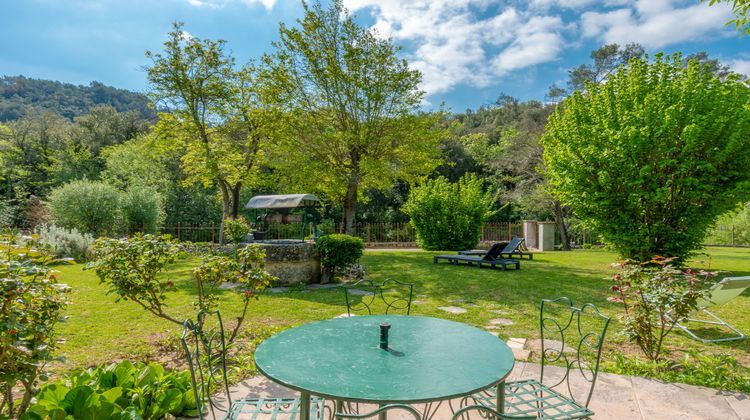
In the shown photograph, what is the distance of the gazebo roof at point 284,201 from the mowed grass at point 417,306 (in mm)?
2517

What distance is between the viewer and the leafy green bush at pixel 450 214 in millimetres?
14625

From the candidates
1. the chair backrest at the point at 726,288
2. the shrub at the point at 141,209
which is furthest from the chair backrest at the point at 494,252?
the shrub at the point at 141,209

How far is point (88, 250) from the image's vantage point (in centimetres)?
1135

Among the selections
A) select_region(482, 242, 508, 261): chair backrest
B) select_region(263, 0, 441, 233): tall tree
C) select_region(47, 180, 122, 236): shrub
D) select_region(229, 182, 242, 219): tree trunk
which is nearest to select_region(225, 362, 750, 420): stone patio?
select_region(482, 242, 508, 261): chair backrest

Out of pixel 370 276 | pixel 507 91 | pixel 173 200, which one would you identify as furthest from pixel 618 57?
pixel 173 200

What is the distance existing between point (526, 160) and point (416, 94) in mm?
8884

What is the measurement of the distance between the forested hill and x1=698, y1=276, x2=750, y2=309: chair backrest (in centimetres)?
4882

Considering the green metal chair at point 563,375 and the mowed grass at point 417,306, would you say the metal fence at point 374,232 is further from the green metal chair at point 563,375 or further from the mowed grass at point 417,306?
the green metal chair at point 563,375

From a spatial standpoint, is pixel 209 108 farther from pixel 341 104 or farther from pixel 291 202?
pixel 291 202

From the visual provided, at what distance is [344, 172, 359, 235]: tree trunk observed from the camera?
1305cm

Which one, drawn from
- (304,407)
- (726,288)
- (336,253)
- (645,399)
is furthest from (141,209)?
(726,288)

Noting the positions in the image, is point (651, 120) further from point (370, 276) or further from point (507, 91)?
point (507, 91)

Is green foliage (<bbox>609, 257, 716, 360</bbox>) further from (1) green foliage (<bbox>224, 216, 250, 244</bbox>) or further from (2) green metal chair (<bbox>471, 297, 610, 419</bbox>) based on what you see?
(1) green foliage (<bbox>224, 216, 250, 244</bbox>)

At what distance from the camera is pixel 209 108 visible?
13992 mm
